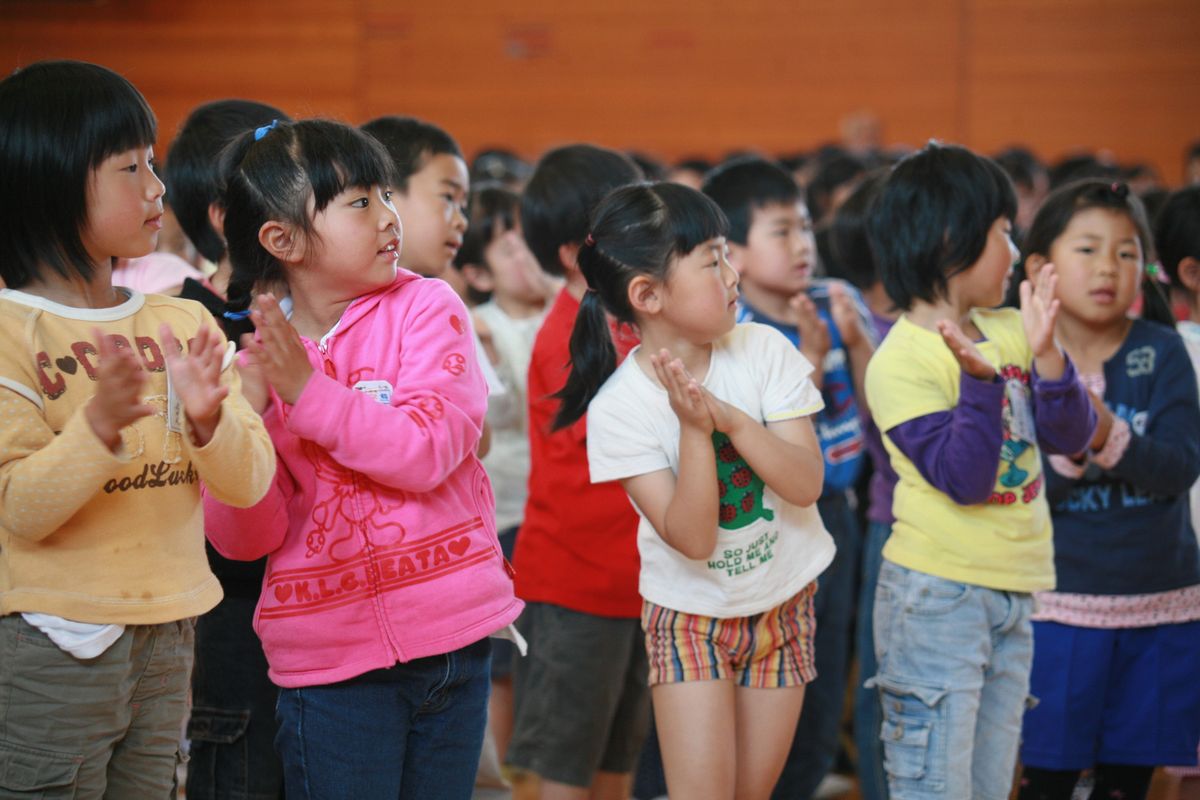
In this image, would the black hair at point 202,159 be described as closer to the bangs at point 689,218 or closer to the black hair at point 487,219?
the bangs at point 689,218

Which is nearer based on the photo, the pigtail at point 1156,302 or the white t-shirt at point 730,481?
the white t-shirt at point 730,481

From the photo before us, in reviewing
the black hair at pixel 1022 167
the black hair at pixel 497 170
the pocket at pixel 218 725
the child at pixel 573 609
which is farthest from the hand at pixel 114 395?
the black hair at pixel 1022 167

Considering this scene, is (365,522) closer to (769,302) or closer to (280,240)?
(280,240)

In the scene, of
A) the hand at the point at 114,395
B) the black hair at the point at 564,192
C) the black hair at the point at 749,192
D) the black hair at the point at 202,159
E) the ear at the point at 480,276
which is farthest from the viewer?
the ear at the point at 480,276

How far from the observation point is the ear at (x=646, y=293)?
5.79 ft

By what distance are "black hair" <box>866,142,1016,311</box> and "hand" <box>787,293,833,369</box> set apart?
0.27 m

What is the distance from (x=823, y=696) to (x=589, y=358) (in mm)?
950

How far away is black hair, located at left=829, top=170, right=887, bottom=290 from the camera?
2.79 meters

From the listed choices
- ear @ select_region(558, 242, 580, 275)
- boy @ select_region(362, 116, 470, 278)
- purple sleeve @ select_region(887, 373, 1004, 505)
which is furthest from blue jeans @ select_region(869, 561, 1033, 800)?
boy @ select_region(362, 116, 470, 278)

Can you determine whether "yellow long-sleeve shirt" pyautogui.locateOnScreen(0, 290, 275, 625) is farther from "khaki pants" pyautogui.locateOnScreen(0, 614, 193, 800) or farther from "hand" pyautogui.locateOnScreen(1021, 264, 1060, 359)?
"hand" pyautogui.locateOnScreen(1021, 264, 1060, 359)

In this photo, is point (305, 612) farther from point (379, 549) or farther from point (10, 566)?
point (10, 566)

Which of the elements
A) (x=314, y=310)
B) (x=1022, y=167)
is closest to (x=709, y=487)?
(x=314, y=310)

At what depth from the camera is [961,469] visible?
5.84 ft

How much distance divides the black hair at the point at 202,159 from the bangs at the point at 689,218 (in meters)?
0.63
